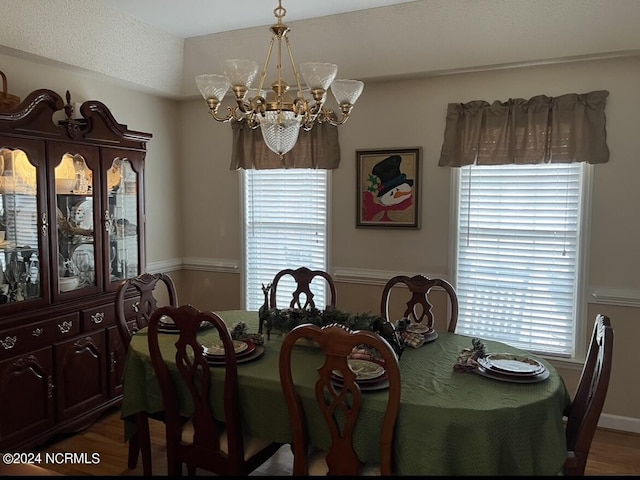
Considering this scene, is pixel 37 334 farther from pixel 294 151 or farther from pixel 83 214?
pixel 294 151

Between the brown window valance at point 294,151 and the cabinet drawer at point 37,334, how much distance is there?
1889 millimetres

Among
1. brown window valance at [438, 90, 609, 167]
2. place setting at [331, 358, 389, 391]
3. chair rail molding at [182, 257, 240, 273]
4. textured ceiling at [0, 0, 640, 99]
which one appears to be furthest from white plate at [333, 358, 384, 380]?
chair rail molding at [182, 257, 240, 273]

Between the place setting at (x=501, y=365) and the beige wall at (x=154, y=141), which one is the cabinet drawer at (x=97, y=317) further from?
the place setting at (x=501, y=365)

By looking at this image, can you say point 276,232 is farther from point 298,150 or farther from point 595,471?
point 595,471

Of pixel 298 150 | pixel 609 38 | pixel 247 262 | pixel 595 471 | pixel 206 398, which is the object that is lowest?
pixel 595 471

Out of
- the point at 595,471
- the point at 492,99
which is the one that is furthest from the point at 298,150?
the point at 595,471

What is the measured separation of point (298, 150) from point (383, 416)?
2.69 metres

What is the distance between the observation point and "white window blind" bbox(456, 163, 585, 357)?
11.1 ft

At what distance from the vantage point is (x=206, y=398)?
2.12 meters

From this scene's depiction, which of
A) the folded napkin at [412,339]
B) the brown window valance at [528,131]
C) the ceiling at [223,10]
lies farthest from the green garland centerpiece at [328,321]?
the ceiling at [223,10]

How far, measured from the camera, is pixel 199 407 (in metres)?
2.16

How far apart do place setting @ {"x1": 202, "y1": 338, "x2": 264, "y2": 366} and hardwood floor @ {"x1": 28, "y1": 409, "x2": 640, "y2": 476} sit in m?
0.86

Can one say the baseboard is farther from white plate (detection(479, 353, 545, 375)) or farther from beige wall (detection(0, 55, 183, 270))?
beige wall (detection(0, 55, 183, 270))

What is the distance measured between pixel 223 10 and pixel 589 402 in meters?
3.36
